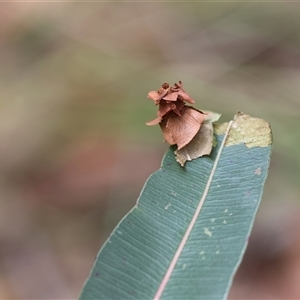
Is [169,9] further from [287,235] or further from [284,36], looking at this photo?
[287,235]

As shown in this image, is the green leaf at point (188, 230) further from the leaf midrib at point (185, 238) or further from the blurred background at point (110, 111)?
the blurred background at point (110, 111)

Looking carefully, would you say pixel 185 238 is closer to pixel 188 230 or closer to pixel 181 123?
pixel 188 230

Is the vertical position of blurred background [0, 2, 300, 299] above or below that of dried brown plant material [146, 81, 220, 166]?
above

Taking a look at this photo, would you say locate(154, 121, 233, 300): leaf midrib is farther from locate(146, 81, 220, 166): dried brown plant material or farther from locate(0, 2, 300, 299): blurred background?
locate(0, 2, 300, 299): blurred background

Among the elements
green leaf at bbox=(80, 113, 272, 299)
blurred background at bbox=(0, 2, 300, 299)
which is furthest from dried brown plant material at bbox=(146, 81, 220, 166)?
blurred background at bbox=(0, 2, 300, 299)

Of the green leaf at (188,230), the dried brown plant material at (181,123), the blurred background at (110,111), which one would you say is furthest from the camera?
the blurred background at (110,111)

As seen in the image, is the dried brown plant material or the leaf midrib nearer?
the leaf midrib

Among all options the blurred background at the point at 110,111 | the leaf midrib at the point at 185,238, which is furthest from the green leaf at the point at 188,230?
the blurred background at the point at 110,111
